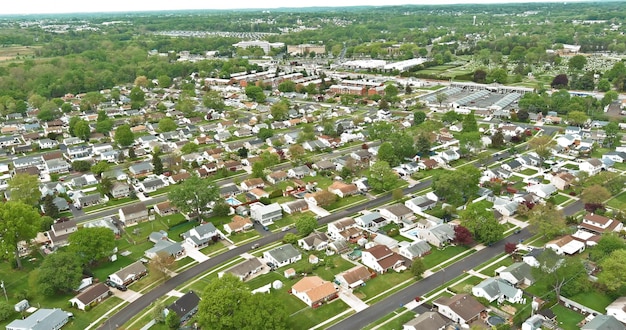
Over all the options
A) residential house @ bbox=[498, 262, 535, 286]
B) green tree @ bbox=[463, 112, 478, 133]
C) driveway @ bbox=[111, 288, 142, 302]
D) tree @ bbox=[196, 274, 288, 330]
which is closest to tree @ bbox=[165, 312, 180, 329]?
tree @ bbox=[196, 274, 288, 330]

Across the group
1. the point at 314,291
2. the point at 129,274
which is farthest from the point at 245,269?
the point at 129,274

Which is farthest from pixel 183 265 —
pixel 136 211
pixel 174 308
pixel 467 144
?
pixel 467 144

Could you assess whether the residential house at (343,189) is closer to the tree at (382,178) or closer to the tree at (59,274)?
→ the tree at (382,178)

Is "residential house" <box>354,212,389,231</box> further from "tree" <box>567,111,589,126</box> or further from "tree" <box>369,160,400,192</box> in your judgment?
"tree" <box>567,111,589,126</box>

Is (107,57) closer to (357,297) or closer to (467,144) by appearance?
(467,144)

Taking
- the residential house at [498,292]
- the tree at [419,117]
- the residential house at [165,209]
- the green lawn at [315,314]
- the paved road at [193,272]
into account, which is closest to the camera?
the green lawn at [315,314]

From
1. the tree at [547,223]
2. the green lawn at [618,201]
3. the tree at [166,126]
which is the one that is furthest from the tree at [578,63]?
the tree at [166,126]
